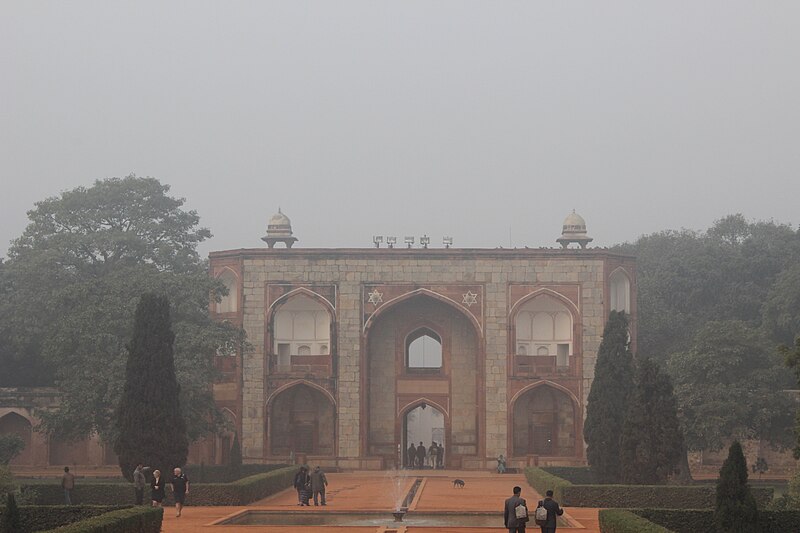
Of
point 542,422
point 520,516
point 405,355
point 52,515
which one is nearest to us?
point 520,516

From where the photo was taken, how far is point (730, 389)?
124 ft

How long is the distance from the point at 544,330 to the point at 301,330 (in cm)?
785

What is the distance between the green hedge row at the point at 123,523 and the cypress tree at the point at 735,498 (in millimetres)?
7719

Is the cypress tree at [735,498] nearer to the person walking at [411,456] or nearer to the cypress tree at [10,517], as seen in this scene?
the cypress tree at [10,517]

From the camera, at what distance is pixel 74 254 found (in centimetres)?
4491

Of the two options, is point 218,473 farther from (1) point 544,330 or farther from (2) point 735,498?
(2) point 735,498

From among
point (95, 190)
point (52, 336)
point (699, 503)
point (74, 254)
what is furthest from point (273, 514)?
point (95, 190)

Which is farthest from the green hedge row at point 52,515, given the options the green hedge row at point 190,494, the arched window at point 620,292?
the arched window at point 620,292

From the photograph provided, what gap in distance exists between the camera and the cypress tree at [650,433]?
27.6 meters

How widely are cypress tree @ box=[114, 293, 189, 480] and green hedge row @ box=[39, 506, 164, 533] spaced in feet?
28.2

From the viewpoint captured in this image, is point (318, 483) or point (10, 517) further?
point (318, 483)

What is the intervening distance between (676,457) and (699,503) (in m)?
1.57

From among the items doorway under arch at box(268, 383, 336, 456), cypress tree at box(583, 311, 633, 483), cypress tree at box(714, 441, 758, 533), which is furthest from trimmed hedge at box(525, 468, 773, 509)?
doorway under arch at box(268, 383, 336, 456)

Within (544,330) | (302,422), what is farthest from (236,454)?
(544,330)
